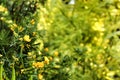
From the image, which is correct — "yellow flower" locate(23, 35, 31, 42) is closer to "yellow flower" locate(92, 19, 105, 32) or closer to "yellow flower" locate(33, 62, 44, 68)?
"yellow flower" locate(33, 62, 44, 68)

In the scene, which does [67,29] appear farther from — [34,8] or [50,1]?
[34,8]

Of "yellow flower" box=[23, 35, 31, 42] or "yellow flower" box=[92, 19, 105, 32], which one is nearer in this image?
"yellow flower" box=[23, 35, 31, 42]

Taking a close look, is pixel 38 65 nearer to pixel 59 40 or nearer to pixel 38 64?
pixel 38 64

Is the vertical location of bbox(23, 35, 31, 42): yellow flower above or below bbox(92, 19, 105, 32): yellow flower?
above

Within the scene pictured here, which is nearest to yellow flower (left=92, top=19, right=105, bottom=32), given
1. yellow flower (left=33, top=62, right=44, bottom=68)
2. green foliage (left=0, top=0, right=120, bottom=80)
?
green foliage (left=0, top=0, right=120, bottom=80)

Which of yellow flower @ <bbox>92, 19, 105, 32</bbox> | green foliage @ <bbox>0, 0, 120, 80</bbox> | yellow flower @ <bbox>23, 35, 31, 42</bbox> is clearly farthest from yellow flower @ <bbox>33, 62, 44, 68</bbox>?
yellow flower @ <bbox>92, 19, 105, 32</bbox>

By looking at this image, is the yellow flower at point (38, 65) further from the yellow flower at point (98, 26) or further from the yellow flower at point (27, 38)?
the yellow flower at point (98, 26)

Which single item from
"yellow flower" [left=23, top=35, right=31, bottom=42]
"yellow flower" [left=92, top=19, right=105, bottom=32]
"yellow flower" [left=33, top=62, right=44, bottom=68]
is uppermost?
"yellow flower" [left=23, top=35, right=31, bottom=42]

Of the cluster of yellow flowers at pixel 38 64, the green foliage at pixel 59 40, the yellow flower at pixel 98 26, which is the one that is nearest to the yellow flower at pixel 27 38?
the green foliage at pixel 59 40

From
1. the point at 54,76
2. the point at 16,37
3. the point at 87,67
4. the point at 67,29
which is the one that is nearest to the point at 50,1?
the point at 67,29

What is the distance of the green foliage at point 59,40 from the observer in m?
2.81

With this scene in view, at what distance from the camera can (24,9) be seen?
12.0 feet

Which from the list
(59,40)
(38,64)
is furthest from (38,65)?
(59,40)

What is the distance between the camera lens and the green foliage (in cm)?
281
